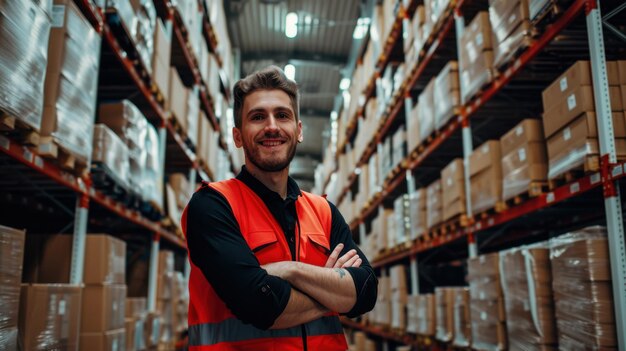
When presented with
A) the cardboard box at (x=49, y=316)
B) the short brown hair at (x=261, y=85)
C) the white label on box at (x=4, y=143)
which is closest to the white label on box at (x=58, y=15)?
the white label on box at (x=4, y=143)

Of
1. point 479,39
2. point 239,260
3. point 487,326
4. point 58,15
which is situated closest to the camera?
point 239,260

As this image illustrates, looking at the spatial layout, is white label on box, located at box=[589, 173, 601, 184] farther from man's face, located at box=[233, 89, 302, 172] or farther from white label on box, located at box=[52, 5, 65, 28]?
white label on box, located at box=[52, 5, 65, 28]

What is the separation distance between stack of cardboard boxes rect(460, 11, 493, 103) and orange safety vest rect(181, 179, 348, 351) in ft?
11.0

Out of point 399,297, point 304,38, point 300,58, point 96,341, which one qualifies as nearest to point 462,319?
point 399,297

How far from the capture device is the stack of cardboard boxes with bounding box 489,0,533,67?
4453 mm

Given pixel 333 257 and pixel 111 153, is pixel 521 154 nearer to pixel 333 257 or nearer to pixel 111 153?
pixel 333 257

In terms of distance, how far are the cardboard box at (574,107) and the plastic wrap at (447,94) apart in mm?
1938

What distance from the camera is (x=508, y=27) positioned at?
474cm

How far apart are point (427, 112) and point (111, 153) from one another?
153 inches

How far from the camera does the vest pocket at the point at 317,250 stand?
7.88 feet

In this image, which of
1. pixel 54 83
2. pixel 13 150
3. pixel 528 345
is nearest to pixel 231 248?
pixel 13 150

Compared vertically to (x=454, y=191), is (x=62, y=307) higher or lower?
lower

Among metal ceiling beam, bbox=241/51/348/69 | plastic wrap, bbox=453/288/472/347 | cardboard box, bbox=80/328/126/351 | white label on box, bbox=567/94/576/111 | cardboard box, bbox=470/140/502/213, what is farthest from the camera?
metal ceiling beam, bbox=241/51/348/69

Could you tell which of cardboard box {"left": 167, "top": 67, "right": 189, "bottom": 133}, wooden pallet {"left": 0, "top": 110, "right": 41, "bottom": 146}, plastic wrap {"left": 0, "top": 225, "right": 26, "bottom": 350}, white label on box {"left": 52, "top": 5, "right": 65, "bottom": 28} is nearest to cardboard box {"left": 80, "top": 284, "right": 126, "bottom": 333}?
plastic wrap {"left": 0, "top": 225, "right": 26, "bottom": 350}
